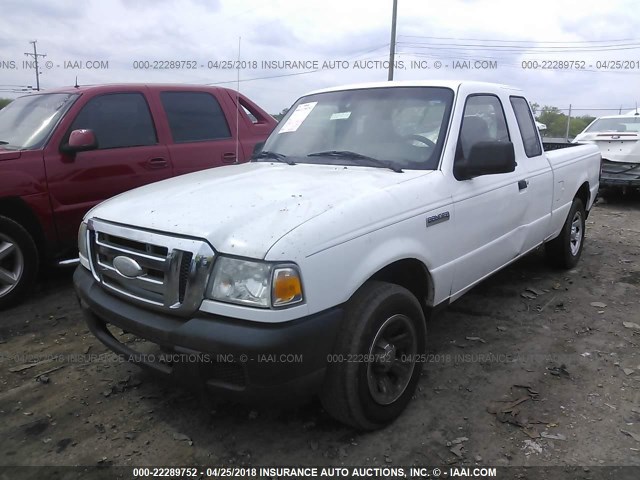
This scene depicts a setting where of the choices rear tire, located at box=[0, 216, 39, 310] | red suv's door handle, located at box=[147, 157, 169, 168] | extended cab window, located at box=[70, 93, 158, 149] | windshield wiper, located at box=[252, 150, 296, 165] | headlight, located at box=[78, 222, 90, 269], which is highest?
extended cab window, located at box=[70, 93, 158, 149]

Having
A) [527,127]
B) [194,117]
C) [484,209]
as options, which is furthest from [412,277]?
[194,117]

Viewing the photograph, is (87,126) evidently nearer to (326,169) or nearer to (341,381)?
(326,169)

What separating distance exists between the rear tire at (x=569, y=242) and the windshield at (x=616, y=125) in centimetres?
553

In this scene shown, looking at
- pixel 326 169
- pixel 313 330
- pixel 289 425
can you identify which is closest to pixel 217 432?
pixel 289 425

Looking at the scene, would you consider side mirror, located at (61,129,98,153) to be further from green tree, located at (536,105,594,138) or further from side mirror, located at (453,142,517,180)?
green tree, located at (536,105,594,138)

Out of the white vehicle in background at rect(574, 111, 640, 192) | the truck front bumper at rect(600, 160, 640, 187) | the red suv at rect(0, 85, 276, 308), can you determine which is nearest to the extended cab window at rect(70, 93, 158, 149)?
the red suv at rect(0, 85, 276, 308)

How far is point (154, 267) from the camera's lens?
7.60 feet

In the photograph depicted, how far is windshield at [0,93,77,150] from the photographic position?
4457 mm

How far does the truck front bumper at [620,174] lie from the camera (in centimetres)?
894

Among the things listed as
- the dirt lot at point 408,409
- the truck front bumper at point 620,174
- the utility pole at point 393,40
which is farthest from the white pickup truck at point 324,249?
the utility pole at point 393,40

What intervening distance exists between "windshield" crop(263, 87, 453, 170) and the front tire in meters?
0.93

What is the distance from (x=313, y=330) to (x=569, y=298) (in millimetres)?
3367

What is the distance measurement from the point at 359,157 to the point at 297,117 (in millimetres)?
936

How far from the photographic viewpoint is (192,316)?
7.23 feet
